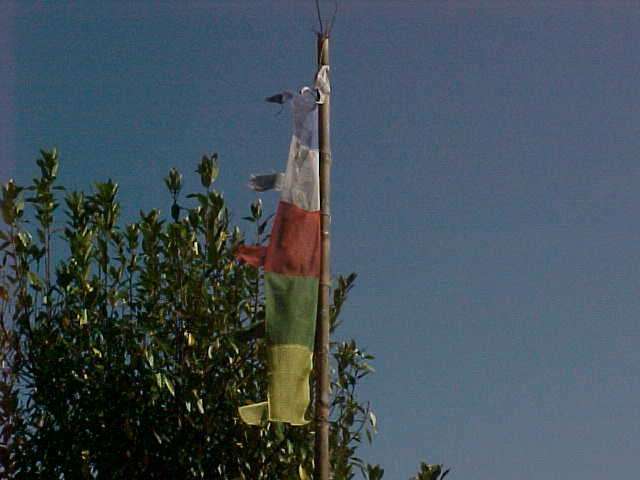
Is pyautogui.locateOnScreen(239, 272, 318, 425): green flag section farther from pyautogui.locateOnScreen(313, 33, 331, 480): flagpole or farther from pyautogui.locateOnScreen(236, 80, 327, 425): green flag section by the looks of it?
pyautogui.locateOnScreen(313, 33, 331, 480): flagpole

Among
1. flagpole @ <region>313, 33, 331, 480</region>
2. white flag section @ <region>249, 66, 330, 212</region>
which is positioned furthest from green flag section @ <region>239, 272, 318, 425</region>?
white flag section @ <region>249, 66, 330, 212</region>

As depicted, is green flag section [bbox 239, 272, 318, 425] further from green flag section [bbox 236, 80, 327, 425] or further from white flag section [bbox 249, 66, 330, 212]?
white flag section [bbox 249, 66, 330, 212]

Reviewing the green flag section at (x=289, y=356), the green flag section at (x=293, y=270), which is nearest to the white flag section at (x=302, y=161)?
the green flag section at (x=293, y=270)

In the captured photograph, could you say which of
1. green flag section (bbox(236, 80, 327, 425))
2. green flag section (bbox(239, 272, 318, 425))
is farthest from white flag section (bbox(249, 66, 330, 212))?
green flag section (bbox(239, 272, 318, 425))

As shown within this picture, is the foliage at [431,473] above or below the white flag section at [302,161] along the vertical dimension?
below

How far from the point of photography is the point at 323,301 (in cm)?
772

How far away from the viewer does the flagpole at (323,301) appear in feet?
24.6

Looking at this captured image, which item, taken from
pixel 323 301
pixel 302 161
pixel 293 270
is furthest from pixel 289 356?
pixel 302 161

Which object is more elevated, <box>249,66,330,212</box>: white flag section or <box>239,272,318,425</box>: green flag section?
<box>249,66,330,212</box>: white flag section

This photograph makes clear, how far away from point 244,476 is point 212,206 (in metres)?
2.26

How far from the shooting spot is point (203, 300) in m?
8.48

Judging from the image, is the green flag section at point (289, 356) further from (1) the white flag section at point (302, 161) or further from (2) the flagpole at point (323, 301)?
(1) the white flag section at point (302, 161)

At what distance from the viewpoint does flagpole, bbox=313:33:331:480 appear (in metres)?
7.51

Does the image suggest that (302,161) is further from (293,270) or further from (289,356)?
(289,356)
